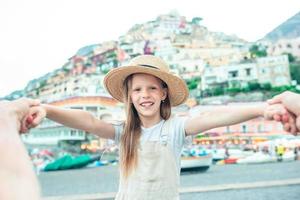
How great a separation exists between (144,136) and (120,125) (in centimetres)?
11

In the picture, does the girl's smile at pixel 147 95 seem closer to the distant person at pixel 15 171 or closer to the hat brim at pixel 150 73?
the hat brim at pixel 150 73

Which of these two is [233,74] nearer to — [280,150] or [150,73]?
[280,150]

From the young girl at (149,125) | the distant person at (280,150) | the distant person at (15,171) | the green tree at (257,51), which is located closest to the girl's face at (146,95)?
the young girl at (149,125)

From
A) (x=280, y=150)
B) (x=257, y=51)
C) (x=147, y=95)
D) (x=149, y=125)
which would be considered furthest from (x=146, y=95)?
(x=257, y=51)

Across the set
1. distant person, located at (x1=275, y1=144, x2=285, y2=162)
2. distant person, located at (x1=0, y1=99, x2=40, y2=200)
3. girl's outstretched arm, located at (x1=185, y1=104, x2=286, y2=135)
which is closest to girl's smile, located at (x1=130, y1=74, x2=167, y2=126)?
girl's outstretched arm, located at (x1=185, y1=104, x2=286, y2=135)

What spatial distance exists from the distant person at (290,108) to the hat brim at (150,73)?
1.31 ft

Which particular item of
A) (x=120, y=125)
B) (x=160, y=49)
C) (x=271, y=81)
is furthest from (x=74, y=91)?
(x=120, y=125)

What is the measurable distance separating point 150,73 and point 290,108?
1.69 feet

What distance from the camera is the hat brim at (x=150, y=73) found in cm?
157

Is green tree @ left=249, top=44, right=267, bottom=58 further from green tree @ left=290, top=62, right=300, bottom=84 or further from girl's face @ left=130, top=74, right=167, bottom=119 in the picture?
girl's face @ left=130, top=74, right=167, bottom=119

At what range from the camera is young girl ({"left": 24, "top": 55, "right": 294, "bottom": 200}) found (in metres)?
1.46

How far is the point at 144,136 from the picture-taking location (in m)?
1.56

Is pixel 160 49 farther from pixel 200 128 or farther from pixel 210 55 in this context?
pixel 200 128

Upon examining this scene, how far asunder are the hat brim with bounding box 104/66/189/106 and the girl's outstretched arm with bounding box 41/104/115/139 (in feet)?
0.65
